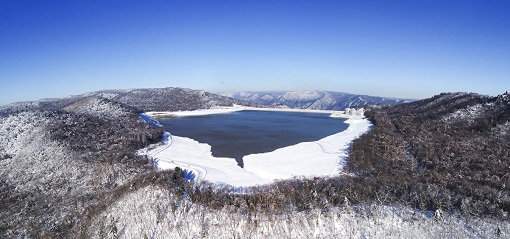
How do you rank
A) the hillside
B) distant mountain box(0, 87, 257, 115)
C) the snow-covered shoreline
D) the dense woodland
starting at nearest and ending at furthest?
the dense woodland, the hillside, the snow-covered shoreline, distant mountain box(0, 87, 257, 115)

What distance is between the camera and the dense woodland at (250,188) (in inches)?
571

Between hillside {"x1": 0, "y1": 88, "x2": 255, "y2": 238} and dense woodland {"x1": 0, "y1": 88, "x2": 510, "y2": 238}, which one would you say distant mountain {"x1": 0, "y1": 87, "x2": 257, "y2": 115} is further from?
dense woodland {"x1": 0, "y1": 88, "x2": 510, "y2": 238}

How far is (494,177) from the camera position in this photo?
17.3 metres

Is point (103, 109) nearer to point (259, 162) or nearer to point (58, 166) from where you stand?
point (58, 166)

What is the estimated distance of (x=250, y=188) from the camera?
57.8 ft

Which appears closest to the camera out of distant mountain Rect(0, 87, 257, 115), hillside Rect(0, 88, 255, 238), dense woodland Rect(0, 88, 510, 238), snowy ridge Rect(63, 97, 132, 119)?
dense woodland Rect(0, 88, 510, 238)

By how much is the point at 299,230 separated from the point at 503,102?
32.5 metres

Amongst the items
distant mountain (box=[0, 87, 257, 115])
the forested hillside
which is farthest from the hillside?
distant mountain (box=[0, 87, 257, 115])

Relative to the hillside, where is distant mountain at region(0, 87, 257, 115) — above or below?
above

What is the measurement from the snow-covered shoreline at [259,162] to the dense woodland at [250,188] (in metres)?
1.51

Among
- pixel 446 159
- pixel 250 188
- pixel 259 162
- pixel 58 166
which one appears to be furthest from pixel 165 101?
pixel 446 159

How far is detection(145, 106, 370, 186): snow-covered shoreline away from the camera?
2060 cm

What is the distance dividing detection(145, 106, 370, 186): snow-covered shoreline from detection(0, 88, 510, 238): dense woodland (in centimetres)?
151

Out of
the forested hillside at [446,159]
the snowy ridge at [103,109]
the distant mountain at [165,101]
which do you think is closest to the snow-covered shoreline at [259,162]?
the forested hillside at [446,159]
